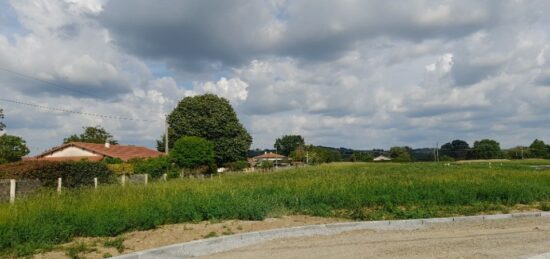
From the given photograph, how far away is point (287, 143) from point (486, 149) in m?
58.1

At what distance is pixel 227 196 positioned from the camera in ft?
44.9

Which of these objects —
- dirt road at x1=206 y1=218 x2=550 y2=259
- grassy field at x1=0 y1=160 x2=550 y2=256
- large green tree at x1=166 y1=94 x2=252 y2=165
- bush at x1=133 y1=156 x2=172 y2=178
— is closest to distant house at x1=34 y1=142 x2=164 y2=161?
large green tree at x1=166 y1=94 x2=252 y2=165

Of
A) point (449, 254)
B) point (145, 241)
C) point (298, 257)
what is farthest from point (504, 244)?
point (145, 241)

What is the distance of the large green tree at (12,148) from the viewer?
47031mm

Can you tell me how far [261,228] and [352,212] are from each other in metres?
3.28

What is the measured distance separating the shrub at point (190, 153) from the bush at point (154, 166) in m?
3.84

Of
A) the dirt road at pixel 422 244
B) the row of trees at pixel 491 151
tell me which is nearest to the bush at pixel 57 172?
the dirt road at pixel 422 244

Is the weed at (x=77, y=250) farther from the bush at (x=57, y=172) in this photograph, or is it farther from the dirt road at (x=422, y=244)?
the bush at (x=57, y=172)

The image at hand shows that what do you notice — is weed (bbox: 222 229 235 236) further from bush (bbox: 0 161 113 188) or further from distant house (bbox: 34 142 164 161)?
distant house (bbox: 34 142 164 161)

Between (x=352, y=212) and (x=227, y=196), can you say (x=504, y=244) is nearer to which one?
(x=352, y=212)

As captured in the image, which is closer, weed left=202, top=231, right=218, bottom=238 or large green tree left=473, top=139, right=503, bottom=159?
weed left=202, top=231, right=218, bottom=238

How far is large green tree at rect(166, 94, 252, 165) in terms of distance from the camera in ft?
216

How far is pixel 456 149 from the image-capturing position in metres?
139

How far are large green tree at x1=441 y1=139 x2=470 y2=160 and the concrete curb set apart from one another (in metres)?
126
